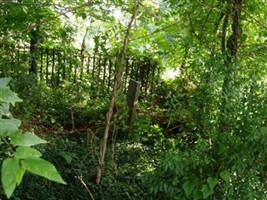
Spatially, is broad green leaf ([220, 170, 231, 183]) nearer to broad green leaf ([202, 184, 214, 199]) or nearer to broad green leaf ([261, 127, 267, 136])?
broad green leaf ([202, 184, 214, 199])

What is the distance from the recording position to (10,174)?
0.76 metres

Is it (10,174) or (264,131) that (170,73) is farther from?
(10,174)

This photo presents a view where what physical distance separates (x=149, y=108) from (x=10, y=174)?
20.7 ft

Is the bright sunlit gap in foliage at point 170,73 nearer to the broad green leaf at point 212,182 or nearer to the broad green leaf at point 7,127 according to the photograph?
the broad green leaf at point 212,182

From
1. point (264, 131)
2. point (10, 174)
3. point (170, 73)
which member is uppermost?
point (10, 174)

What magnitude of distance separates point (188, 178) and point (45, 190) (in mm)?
1391

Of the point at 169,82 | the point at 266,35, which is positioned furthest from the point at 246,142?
the point at 169,82

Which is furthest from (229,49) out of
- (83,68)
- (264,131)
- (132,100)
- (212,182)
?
(83,68)

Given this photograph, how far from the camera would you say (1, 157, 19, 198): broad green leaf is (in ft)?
2.44

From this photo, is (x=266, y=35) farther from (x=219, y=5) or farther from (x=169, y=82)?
(x=169, y=82)

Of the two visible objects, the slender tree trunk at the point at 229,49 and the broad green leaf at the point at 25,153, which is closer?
the broad green leaf at the point at 25,153

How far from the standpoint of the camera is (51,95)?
6.20 meters

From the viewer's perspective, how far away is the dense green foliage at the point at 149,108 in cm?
310

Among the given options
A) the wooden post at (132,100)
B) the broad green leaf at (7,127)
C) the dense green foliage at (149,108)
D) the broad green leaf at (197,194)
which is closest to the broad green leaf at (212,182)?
the dense green foliage at (149,108)
